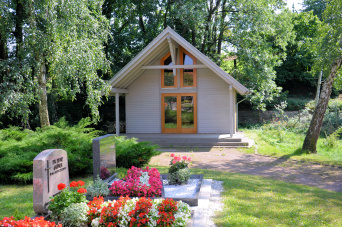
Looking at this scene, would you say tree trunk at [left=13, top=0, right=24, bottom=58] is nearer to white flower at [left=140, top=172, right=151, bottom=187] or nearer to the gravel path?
white flower at [left=140, top=172, right=151, bottom=187]

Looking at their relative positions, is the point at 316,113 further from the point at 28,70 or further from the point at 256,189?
the point at 28,70

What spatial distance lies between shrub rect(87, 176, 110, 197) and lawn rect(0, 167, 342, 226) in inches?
40.6

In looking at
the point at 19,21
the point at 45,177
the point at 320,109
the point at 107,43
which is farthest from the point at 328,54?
the point at 19,21

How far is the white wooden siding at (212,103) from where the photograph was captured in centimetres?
1719

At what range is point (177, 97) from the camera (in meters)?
17.5

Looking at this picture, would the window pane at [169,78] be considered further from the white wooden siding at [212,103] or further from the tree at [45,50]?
the tree at [45,50]

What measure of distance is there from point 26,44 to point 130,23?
35.4ft

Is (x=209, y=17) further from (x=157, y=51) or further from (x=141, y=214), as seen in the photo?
(x=141, y=214)

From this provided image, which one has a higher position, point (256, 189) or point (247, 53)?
point (247, 53)

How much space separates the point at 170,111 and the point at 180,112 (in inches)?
22.7

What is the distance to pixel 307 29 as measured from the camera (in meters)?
32.5

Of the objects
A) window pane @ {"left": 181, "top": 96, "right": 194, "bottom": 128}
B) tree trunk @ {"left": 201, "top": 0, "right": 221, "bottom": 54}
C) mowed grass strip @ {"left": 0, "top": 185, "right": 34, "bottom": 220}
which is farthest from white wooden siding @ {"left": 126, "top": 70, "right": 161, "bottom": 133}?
mowed grass strip @ {"left": 0, "top": 185, "right": 34, "bottom": 220}

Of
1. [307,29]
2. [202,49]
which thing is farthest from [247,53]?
[307,29]

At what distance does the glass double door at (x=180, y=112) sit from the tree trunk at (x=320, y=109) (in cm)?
637
